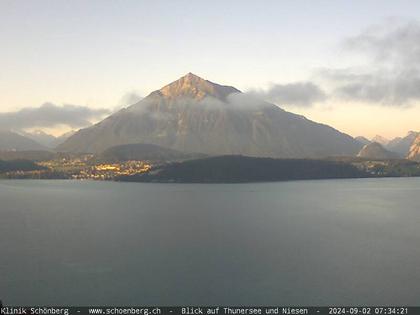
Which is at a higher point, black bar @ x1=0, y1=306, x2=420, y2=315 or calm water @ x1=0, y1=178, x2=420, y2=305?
calm water @ x1=0, y1=178, x2=420, y2=305

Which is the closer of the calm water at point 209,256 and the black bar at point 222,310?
the black bar at point 222,310

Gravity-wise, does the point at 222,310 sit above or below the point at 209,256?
below

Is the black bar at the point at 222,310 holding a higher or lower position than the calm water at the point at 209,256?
lower

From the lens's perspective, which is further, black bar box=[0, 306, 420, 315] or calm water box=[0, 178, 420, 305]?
calm water box=[0, 178, 420, 305]

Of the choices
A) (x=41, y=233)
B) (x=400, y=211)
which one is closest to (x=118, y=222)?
(x=41, y=233)

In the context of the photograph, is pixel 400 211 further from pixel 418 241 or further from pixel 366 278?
pixel 366 278
